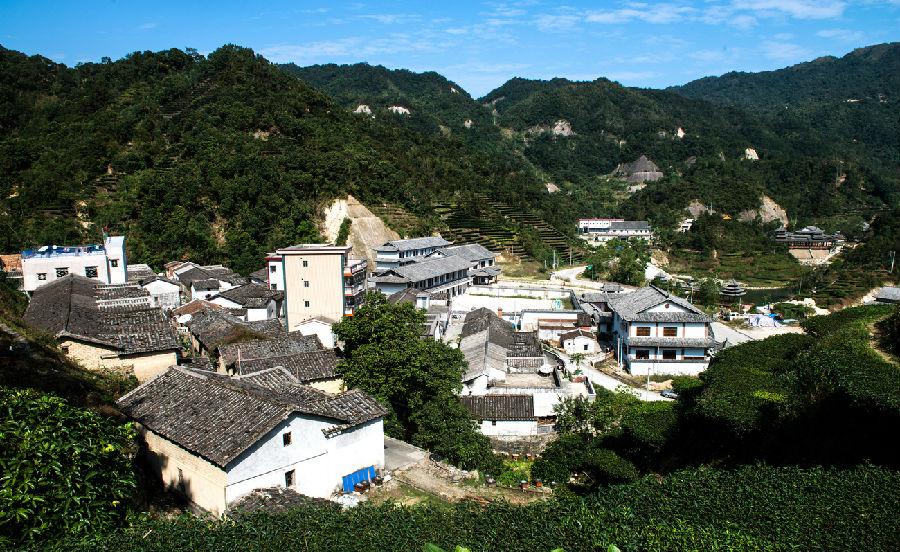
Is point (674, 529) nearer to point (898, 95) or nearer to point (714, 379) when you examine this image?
point (714, 379)

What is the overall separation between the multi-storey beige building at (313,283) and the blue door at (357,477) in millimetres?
10549

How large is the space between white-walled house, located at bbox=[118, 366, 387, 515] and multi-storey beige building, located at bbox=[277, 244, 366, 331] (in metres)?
9.52

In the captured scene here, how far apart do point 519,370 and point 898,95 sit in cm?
16633

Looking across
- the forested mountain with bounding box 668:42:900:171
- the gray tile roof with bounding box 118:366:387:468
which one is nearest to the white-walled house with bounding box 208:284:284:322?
the gray tile roof with bounding box 118:366:387:468

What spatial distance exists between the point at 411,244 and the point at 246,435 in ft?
94.8

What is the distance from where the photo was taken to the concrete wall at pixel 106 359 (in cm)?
1310

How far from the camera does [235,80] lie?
48969mm

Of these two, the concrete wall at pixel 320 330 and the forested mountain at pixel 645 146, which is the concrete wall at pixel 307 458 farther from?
the forested mountain at pixel 645 146

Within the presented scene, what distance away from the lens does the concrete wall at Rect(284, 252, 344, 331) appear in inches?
808

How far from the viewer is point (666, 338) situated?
77.5 ft

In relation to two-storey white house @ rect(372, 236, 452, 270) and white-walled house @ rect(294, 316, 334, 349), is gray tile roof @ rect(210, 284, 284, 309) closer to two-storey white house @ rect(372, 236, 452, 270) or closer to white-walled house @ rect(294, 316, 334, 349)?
white-walled house @ rect(294, 316, 334, 349)

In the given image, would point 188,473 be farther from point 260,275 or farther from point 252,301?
point 260,275

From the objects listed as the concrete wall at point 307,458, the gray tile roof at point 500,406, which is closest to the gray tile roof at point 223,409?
the concrete wall at point 307,458

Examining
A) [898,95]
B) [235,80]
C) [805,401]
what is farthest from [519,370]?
[898,95]
